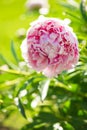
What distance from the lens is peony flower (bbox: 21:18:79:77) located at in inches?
42.2

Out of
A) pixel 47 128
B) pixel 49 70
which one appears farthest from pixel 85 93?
pixel 49 70

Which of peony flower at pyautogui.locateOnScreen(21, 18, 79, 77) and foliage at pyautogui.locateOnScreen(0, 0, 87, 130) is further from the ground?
foliage at pyautogui.locateOnScreen(0, 0, 87, 130)

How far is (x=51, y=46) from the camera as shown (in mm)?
1070

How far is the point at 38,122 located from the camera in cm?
151

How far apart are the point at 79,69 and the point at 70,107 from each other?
25 cm

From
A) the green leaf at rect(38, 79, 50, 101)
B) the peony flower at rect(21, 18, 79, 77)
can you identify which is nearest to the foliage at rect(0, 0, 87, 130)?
the green leaf at rect(38, 79, 50, 101)

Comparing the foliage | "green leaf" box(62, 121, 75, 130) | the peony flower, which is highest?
the foliage

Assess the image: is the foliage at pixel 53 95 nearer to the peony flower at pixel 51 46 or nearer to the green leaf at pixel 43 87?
the green leaf at pixel 43 87

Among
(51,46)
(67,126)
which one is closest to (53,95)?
(67,126)

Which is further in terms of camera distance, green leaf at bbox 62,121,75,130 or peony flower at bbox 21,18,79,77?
green leaf at bbox 62,121,75,130

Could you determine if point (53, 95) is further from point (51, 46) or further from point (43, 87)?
point (51, 46)

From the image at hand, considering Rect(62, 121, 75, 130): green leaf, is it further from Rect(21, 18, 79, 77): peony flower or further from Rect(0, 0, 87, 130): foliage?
Rect(21, 18, 79, 77): peony flower

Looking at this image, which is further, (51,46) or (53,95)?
(53,95)

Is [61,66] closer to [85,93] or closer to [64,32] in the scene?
[64,32]
